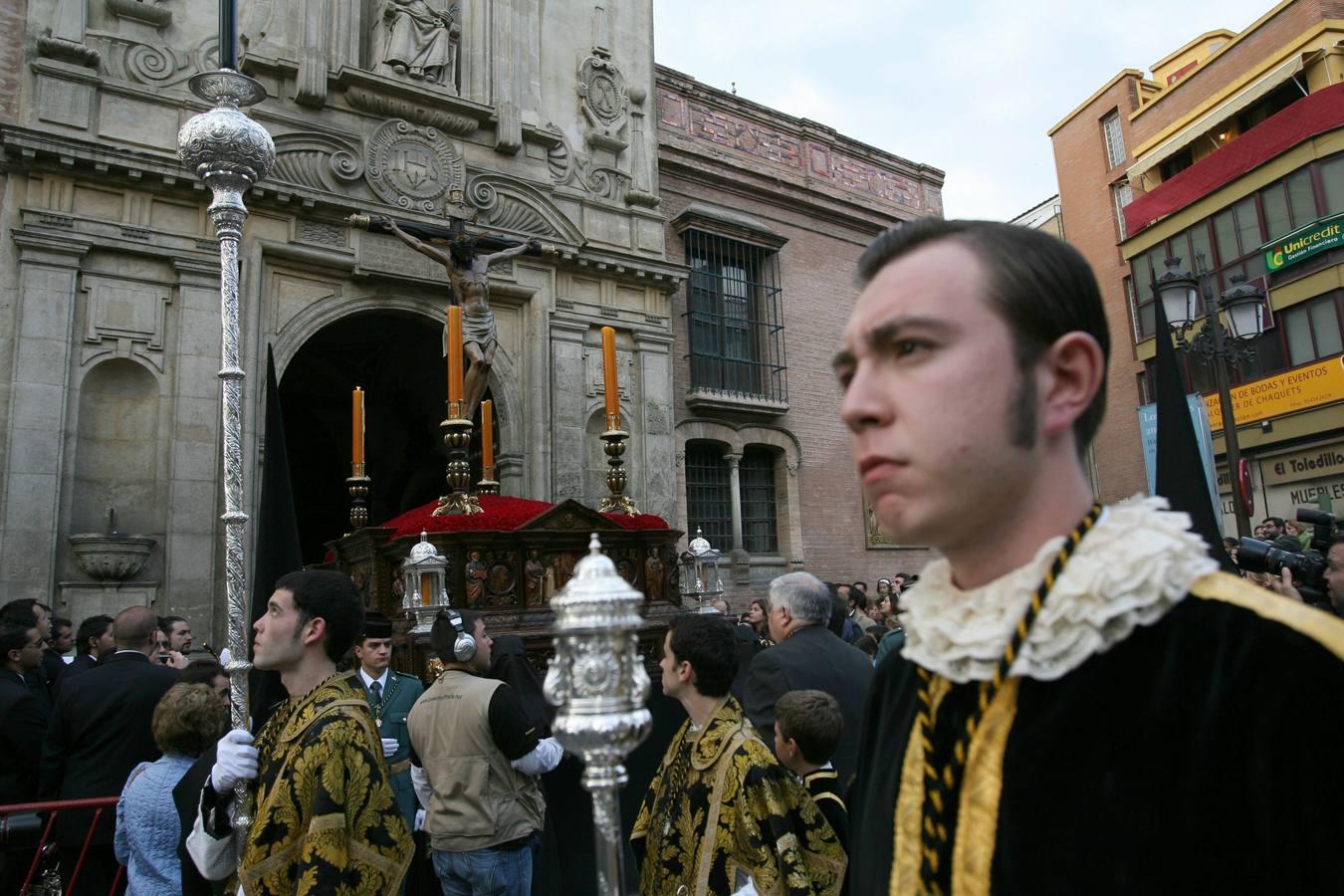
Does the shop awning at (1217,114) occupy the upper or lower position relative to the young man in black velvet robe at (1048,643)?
upper

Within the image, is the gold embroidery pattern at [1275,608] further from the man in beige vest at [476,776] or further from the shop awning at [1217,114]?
the shop awning at [1217,114]

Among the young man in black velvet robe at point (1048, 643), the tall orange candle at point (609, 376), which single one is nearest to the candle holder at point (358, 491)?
the tall orange candle at point (609, 376)

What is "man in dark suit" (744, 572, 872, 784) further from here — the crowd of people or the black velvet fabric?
the black velvet fabric

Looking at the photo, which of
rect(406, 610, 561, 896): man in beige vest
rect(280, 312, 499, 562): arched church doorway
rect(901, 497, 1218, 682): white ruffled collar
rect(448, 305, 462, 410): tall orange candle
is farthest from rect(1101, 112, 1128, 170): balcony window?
rect(901, 497, 1218, 682): white ruffled collar

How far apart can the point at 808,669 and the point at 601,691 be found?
9.22 feet

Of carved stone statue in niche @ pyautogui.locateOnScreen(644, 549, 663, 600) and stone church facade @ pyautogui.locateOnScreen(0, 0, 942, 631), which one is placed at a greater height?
stone church facade @ pyautogui.locateOnScreen(0, 0, 942, 631)

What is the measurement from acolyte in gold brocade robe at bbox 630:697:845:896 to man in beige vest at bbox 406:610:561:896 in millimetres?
1316

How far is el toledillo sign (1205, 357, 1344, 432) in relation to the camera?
1867 cm

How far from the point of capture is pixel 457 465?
256 inches

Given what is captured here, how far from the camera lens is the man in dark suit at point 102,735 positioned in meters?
4.80

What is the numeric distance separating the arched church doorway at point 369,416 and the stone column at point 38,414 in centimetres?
429

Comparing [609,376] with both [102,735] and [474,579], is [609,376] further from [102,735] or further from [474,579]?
[102,735]

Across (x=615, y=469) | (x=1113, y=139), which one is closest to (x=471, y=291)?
(x=615, y=469)

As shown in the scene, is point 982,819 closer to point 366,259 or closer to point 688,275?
point 366,259
